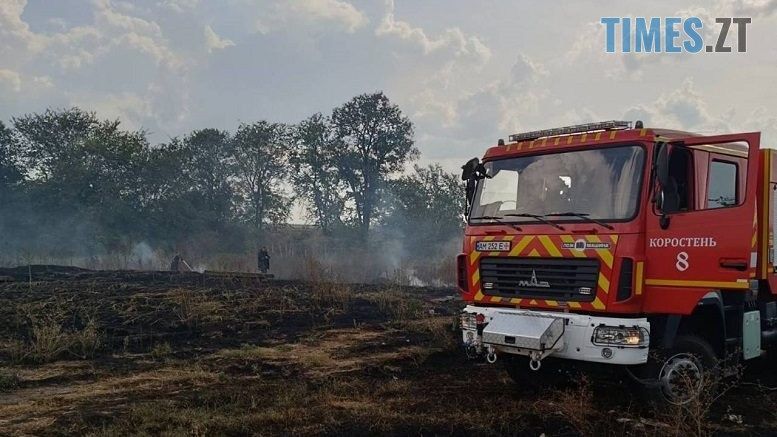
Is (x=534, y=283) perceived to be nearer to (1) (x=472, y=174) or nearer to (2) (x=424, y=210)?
(1) (x=472, y=174)

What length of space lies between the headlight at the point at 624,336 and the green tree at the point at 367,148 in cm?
3303

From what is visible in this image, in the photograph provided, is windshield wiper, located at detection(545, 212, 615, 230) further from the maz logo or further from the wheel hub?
the wheel hub

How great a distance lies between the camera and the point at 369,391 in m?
7.27

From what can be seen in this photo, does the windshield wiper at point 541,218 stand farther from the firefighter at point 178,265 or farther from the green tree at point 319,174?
the green tree at point 319,174

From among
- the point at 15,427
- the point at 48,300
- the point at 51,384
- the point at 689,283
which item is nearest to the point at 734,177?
the point at 689,283

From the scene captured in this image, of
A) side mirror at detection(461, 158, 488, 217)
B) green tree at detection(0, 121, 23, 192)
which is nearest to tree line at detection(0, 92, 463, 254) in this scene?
green tree at detection(0, 121, 23, 192)

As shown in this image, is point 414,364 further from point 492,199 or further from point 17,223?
point 17,223

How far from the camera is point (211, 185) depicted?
121 feet

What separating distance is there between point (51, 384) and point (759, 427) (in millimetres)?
7989

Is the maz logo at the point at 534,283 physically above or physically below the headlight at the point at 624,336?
above

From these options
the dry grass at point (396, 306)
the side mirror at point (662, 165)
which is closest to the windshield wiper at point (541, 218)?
the side mirror at point (662, 165)

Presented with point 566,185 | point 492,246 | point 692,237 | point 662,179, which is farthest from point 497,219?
point 692,237

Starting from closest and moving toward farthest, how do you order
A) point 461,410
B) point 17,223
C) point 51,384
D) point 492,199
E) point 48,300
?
point 461,410 < point 492,199 < point 51,384 < point 48,300 < point 17,223

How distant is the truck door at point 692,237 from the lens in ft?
19.4
